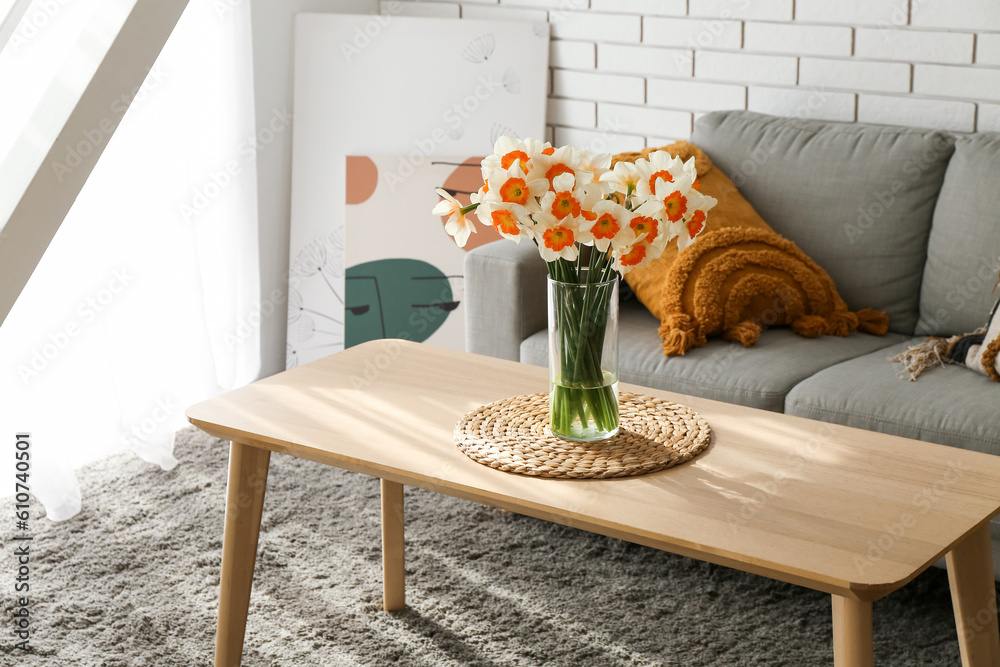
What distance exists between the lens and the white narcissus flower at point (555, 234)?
1.41 meters

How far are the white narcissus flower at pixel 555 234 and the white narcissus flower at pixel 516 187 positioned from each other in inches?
0.9

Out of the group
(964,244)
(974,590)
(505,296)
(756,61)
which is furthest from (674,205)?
(756,61)

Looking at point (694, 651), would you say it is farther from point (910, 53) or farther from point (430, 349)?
point (910, 53)

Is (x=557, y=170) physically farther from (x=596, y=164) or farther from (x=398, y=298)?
(x=398, y=298)

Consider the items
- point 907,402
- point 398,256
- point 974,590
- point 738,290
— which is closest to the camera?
point 974,590

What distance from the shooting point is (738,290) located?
240 cm

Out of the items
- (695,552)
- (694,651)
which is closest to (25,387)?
(694,651)

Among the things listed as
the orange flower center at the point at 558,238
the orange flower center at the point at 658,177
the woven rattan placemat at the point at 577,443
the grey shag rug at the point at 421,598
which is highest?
the orange flower center at the point at 658,177

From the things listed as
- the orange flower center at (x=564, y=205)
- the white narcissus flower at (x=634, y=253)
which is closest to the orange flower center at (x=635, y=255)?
the white narcissus flower at (x=634, y=253)

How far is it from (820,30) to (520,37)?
3.09 feet

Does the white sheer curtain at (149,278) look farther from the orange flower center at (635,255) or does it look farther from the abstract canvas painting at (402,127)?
the orange flower center at (635,255)

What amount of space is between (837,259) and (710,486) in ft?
4.41

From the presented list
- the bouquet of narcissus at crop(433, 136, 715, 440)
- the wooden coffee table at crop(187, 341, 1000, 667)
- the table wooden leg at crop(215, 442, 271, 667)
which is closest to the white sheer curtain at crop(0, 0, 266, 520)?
the table wooden leg at crop(215, 442, 271, 667)

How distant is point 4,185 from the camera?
1.32m
